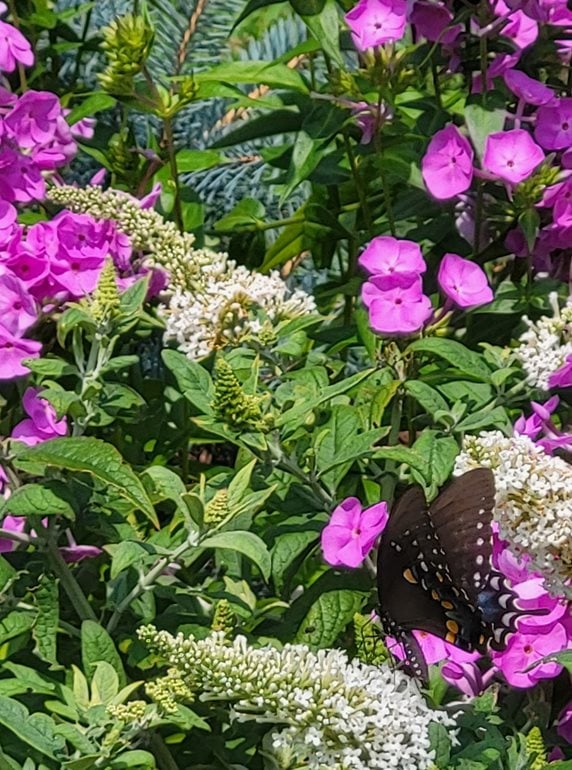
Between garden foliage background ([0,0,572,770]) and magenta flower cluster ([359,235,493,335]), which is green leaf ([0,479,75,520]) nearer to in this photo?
garden foliage background ([0,0,572,770])

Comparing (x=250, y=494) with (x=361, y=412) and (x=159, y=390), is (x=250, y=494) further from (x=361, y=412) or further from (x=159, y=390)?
(x=159, y=390)

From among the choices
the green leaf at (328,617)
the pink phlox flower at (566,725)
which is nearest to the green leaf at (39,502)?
the green leaf at (328,617)

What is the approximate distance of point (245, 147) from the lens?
2.07 m

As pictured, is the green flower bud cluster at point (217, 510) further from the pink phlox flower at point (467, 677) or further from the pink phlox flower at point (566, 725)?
the pink phlox flower at point (566, 725)

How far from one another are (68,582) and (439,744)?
0.33m

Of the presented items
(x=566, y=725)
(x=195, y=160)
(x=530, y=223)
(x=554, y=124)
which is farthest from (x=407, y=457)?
(x=195, y=160)

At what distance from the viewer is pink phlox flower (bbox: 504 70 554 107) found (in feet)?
4.52

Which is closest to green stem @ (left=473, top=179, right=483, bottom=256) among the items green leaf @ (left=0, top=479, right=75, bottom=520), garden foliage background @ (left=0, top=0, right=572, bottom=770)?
garden foliage background @ (left=0, top=0, right=572, bottom=770)

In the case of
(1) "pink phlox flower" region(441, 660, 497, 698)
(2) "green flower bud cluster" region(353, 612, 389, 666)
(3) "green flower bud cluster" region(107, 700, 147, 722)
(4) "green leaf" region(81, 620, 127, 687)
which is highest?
(2) "green flower bud cluster" region(353, 612, 389, 666)

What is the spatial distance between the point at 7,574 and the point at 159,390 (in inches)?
17.3

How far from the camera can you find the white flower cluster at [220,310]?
120cm

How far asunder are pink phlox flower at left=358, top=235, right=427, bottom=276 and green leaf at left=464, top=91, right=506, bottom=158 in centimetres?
14

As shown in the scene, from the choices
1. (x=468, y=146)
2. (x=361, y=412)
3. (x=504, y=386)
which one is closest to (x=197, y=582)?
(x=361, y=412)

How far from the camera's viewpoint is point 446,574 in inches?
39.7
